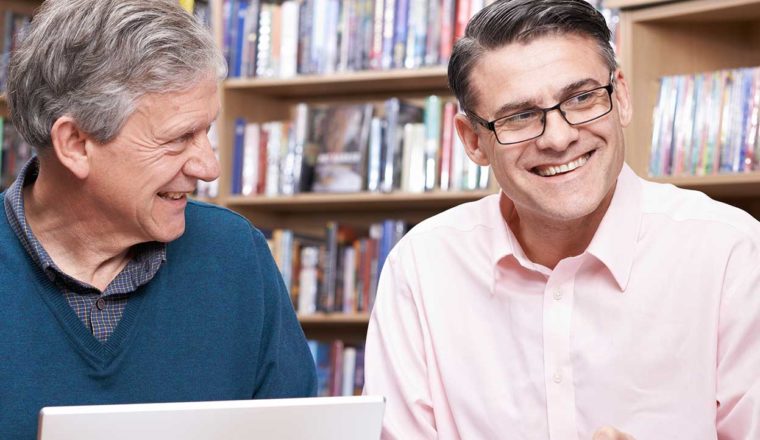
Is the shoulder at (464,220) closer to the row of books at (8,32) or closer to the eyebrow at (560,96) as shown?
the eyebrow at (560,96)

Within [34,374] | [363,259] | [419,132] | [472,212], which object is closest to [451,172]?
[419,132]

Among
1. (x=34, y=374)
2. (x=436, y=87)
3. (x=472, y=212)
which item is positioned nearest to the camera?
(x=34, y=374)

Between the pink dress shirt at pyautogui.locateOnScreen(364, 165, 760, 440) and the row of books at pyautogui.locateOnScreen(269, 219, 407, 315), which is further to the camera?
the row of books at pyautogui.locateOnScreen(269, 219, 407, 315)

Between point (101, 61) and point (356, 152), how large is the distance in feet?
6.45

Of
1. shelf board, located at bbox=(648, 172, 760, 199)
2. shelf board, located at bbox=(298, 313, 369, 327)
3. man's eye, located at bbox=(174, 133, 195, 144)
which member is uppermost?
man's eye, located at bbox=(174, 133, 195, 144)

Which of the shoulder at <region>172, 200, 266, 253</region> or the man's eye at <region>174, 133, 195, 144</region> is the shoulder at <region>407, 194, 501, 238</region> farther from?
the man's eye at <region>174, 133, 195, 144</region>

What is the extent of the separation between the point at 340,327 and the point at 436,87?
2.98 feet

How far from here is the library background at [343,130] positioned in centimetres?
321

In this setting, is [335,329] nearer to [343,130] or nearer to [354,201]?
[354,201]

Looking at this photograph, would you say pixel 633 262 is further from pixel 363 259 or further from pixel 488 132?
pixel 363 259

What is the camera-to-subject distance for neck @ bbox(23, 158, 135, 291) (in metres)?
1.57

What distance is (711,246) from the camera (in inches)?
60.6

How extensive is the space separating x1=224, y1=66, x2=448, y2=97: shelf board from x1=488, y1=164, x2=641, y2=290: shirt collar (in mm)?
1626

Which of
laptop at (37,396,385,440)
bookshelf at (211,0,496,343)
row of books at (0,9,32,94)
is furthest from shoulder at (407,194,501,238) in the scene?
row of books at (0,9,32,94)
